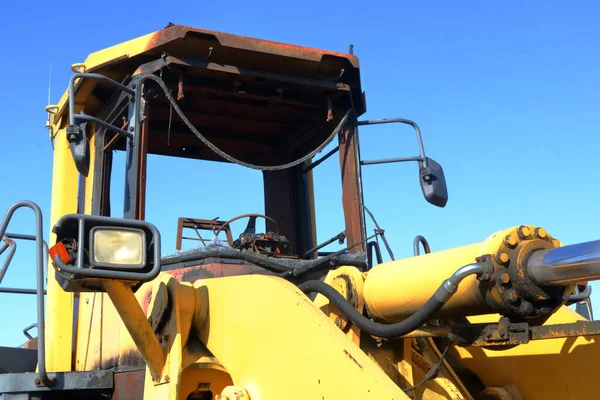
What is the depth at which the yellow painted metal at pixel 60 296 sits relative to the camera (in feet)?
15.3

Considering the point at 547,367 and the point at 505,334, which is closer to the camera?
the point at 505,334

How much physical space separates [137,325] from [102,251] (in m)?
0.49

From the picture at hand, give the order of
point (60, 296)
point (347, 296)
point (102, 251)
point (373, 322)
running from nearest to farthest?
point (102, 251), point (373, 322), point (347, 296), point (60, 296)

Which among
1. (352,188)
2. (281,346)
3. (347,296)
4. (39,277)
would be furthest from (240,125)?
(281,346)

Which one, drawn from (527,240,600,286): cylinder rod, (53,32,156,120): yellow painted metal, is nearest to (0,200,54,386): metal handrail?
(53,32,156,120): yellow painted metal

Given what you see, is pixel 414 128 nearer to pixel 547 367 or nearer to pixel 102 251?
pixel 547 367

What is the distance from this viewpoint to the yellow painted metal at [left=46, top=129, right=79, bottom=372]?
4.65 meters

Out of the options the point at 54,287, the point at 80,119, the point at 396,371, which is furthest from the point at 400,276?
the point at 54,287

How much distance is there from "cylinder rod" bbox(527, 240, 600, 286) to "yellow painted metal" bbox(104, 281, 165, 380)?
158 cm

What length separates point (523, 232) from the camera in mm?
2650

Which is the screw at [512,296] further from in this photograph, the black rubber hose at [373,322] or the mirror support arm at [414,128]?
the mirror support arm at [414,128]

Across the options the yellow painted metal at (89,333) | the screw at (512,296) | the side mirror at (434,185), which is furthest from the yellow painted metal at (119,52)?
the screw at (512,296)

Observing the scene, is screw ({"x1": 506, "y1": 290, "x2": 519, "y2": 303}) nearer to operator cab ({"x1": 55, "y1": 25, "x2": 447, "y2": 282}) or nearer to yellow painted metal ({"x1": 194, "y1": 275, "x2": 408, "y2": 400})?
yellow painted metal ({"x1": 194, "y1": 275, "x2": 408, "y2": 400})

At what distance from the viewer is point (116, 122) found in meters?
4.92
